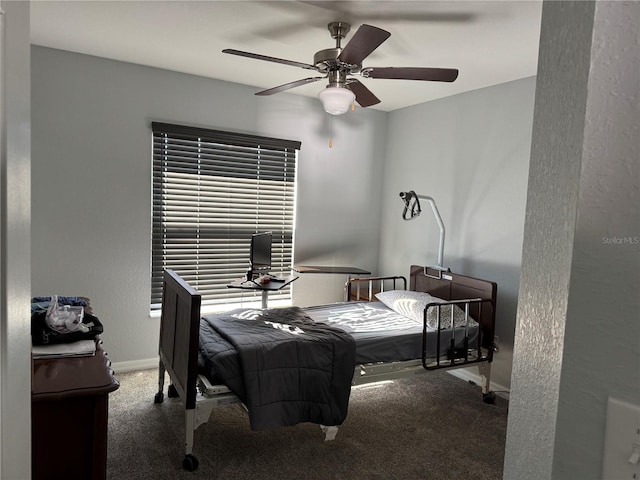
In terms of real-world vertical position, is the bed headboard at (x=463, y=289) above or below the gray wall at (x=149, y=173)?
below

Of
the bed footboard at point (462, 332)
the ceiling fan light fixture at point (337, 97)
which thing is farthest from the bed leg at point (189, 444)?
the ceiling fan light fixture at point (337, 97)

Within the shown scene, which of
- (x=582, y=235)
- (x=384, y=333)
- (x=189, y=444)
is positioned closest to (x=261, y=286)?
(x=384, y=333)

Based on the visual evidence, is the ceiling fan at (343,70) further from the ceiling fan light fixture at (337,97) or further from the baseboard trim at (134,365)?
the baseboard trim at (134,365)

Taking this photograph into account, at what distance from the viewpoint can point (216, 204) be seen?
400 cm

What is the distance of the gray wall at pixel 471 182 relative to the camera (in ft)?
11.6

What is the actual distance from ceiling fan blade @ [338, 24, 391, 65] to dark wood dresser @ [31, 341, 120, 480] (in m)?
1.71

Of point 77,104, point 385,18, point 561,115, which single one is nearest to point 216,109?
point 77,104

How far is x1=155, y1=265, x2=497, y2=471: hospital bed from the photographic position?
2463mm

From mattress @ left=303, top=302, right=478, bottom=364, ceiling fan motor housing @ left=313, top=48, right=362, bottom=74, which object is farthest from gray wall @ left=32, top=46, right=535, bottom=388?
ceiling fan motor housing @ left=313, top=48, right=362, bottom=74

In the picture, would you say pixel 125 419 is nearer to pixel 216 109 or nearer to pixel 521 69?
pixel 216 109

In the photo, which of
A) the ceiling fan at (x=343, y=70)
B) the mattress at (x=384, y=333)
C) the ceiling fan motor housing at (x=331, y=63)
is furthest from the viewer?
the mattress at (x=384, y=333)

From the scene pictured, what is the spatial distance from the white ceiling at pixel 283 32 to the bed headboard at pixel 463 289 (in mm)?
1569

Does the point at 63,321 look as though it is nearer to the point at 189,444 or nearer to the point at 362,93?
the point at 189,444

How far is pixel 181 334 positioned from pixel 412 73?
6.30 feet
